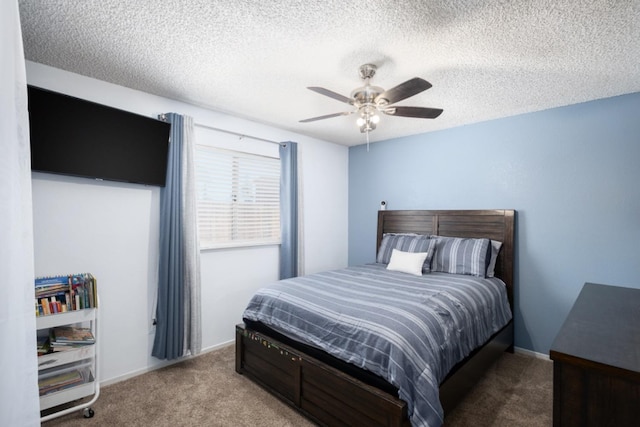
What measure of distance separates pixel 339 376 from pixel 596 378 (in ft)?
4.13

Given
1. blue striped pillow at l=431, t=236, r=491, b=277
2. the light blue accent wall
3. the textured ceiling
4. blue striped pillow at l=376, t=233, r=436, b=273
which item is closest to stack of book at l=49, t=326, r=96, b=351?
the textured ceiling

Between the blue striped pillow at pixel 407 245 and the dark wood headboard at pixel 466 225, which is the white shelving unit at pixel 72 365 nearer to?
the blue striped pillow at pixel 407 245

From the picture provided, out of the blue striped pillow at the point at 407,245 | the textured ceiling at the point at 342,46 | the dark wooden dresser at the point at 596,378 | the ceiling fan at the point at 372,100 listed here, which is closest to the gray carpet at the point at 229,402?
the dark wooden dresser at the point at 596,378

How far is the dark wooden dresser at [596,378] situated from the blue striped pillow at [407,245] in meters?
1.94

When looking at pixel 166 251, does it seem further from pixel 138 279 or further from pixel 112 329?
pixel 112 329

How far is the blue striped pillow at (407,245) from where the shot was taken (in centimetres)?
338

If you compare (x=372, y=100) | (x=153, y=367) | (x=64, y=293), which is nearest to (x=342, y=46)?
(x=372, y=100)

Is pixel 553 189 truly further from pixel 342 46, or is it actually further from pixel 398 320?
pixel 342 46

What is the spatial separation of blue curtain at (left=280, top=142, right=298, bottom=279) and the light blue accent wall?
1727mm

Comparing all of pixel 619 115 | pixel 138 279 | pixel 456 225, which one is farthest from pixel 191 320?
pixel 619 115

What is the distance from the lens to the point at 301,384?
6.98 ft

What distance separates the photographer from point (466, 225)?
11.7 feet

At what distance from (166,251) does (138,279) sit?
1.13ft

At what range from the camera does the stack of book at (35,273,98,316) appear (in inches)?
78.8
